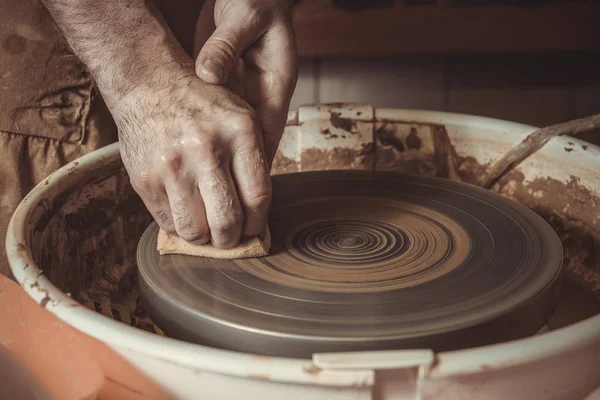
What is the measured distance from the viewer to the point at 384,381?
63cm

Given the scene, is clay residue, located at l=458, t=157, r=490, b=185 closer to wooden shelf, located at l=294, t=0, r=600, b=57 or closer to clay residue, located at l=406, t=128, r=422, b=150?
clay residue, located at l=406, t=128, r=422, b=150

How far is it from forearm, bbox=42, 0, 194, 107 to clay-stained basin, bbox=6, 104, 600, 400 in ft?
0.87

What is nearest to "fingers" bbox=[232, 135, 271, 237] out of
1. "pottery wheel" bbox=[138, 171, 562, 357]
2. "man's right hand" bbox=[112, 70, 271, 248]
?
"man's right hand" bbox=[112, 70, 271, 248]

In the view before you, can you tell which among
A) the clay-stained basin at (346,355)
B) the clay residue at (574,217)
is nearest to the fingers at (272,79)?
the clay-stained basin at (346,355)

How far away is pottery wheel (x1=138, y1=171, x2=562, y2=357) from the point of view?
0.77 metres

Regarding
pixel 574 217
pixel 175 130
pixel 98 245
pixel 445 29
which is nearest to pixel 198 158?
pixel 175 130

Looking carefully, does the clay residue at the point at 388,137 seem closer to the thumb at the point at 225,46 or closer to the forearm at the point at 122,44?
the thumb at the point at 225,46

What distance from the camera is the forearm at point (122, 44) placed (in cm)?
89

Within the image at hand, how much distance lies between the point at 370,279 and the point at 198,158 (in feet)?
0.95

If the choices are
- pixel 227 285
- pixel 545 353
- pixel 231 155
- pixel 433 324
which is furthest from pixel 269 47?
pixel 545 353

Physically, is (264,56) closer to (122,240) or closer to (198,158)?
(198,158)

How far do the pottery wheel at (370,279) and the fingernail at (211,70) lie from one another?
262 mm

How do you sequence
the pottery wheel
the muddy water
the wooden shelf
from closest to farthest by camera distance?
the pottery wheel → the muddy water → the wooden shelf

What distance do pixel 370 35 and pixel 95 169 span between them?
50.7 inches
